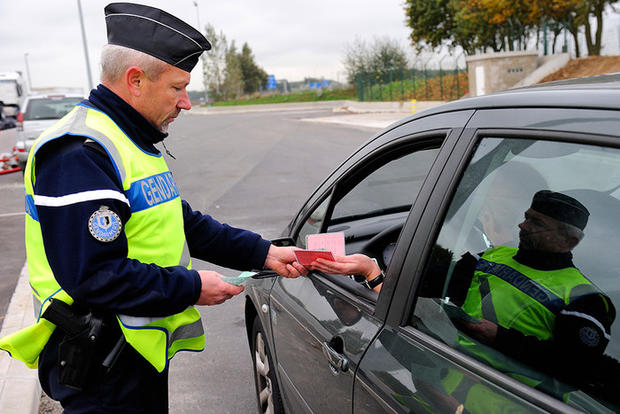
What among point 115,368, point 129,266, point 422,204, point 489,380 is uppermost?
point 422,204

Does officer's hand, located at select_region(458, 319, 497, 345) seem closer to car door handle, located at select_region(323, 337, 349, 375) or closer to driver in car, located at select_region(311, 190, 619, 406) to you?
driver in car, located at select_region(311, 190, 619, 406)

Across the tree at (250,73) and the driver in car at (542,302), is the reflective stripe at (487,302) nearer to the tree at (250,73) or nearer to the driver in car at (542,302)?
the driver in car at (542,302)

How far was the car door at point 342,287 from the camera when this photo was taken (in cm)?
181

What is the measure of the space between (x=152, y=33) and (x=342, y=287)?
1.08 meters

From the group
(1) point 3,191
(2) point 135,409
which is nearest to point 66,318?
(2) point 135,409

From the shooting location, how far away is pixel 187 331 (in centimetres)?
199

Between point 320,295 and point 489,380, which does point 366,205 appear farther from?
point 489,380

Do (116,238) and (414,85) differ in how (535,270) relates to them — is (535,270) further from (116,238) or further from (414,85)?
(414,85)

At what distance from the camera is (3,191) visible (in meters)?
12.1

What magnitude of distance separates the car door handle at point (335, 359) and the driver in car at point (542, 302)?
1.31ft

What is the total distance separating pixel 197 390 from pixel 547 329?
9.04 feet

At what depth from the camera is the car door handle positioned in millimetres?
1812

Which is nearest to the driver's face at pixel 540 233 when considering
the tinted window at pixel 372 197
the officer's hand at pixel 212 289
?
the tinted window at pixel 372 197

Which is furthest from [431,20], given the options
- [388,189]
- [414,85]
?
[388,189]
